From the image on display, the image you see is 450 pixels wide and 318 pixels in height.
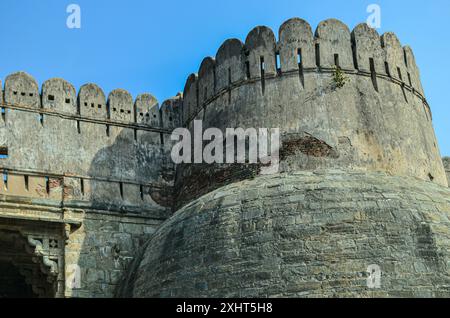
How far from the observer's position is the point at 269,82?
1366 cm

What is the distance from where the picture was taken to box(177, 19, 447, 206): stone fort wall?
42.0ft

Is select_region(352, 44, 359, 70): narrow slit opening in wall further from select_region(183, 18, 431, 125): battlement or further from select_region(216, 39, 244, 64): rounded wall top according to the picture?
select_region(216, 39, 244, 64): rounded wall top

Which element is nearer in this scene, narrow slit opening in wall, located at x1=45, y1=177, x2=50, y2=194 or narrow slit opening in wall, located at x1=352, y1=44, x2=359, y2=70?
narrow slit opening in wall, located at x1=352, y1=44, x2=359, y2=70

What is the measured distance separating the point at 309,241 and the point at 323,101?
2.95 m

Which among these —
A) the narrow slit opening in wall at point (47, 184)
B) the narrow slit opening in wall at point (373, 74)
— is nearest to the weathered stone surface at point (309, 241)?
the narrow slit opening in wall at point (373, 74)

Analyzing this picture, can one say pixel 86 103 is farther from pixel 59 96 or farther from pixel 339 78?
pixel 339 78

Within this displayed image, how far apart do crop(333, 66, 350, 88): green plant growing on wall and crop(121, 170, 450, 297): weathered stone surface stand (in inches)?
67.7

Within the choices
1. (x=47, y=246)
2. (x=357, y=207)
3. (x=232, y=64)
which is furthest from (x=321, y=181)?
(x=47, y=246)

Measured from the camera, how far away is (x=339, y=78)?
13.3 meters

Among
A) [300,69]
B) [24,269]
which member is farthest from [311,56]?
[24,269]

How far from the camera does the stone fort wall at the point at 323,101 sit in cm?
1279

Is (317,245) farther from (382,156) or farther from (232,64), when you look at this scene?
(232,64)

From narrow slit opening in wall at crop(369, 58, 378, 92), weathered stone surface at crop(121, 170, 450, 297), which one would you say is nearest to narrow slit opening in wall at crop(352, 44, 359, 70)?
narrow slit opening in wall at crop(369, 58, 378, 92)

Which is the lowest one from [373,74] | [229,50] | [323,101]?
[323,101]
